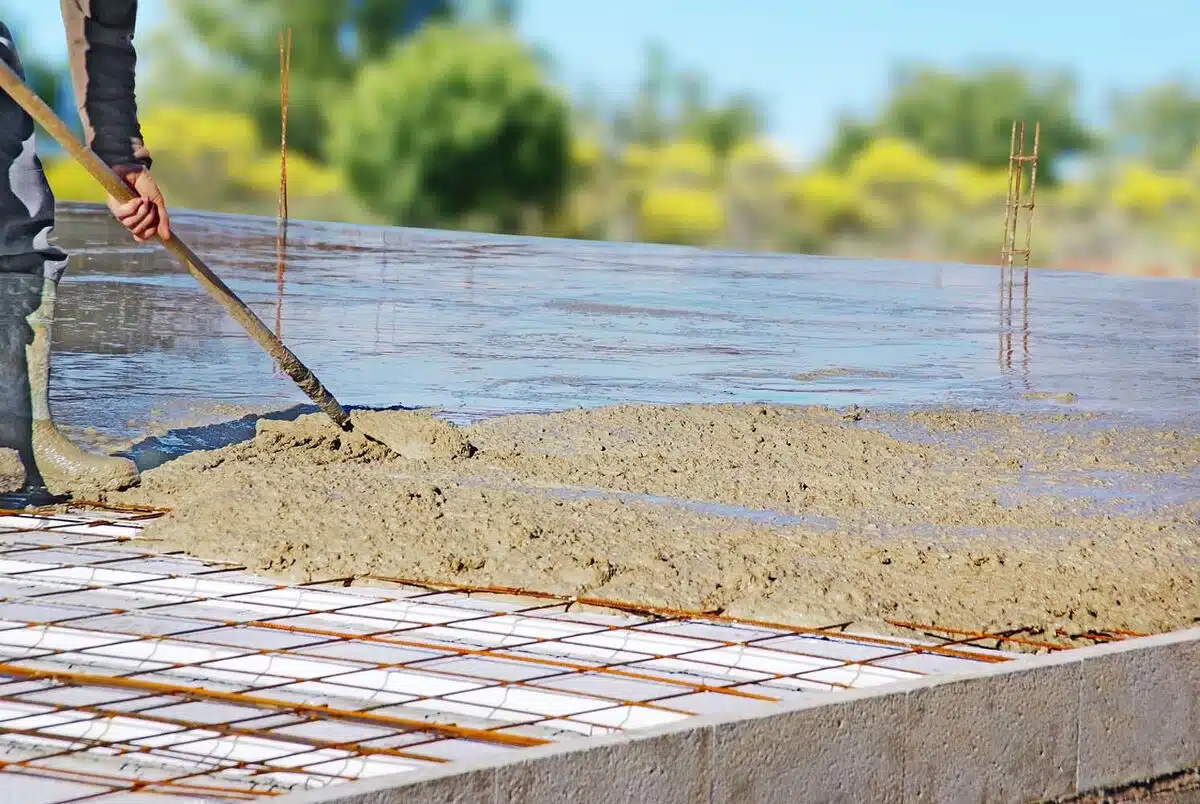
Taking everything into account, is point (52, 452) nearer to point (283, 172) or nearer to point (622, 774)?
point (622, 774)

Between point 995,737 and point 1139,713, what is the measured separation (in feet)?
1.02

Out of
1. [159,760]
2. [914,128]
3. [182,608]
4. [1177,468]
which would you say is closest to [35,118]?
[182,608]

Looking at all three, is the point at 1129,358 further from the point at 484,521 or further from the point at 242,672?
the point at 242,672

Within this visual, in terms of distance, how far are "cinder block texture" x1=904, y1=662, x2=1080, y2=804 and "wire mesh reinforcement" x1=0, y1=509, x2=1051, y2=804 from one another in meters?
0.35

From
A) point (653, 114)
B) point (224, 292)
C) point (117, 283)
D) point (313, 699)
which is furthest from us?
point (653, 114)

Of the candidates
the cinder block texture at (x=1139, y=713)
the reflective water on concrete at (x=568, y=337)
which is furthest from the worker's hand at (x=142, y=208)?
the cinder block texture at (x=1139, y=713)

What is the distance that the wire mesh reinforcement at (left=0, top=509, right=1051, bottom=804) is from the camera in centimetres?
229

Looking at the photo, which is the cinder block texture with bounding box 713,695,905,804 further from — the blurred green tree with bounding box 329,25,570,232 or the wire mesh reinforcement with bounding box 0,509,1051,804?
the blurred green tree with bounding box 329,25,570,232

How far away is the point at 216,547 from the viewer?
137 inches

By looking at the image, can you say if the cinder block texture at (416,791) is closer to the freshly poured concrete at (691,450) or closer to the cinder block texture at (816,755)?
the cinder block texture at (816,755)

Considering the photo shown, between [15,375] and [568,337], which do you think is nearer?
[15,375]

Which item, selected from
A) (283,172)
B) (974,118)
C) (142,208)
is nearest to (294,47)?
(283,172)

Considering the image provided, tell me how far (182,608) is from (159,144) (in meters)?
15.7

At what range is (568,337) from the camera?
8.32m
